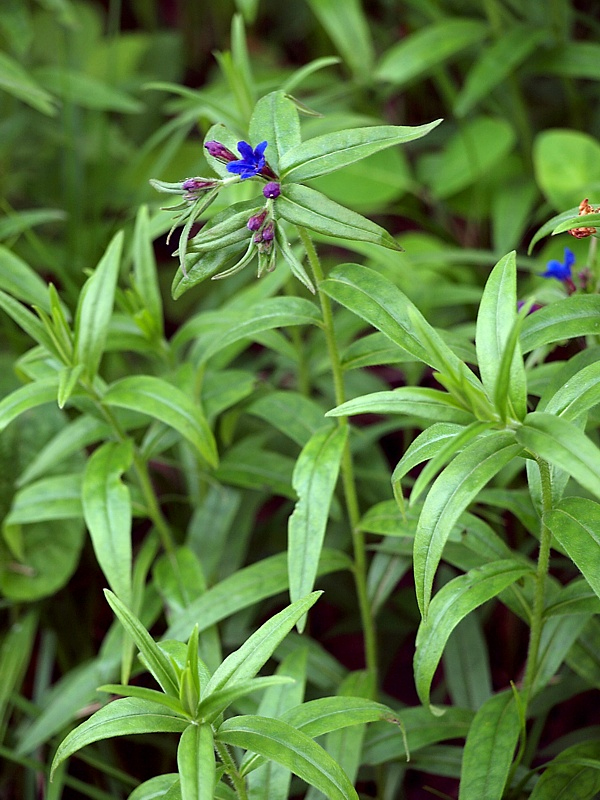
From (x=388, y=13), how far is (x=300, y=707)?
2568 millimetres

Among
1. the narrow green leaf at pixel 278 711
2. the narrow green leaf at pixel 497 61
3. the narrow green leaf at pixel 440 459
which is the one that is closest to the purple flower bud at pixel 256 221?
the narrow green leaf at pixel 440 459

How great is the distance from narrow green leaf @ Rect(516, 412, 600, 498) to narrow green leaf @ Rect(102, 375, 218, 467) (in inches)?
19.9

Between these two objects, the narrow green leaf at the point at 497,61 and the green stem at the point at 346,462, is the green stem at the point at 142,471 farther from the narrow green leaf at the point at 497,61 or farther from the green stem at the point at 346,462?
the narrow green leaf at the point at 497,61

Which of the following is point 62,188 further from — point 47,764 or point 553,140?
point 47,764

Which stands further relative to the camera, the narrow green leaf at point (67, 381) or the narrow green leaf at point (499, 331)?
the narrow green leaf at point (67, 381)

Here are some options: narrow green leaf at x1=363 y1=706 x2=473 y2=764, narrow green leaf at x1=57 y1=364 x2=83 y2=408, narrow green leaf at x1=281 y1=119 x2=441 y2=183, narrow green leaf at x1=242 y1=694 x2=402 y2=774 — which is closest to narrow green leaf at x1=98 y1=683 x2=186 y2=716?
narrow green leaf at x1=242 y1=694 x2=402 y2=774

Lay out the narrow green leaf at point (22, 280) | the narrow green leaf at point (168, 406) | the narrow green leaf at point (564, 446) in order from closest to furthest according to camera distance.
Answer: the narrow green leaf at point (564, 446)
the narrow green leaf at point (168, 406)
the narrow green leaf at point (22, 280)

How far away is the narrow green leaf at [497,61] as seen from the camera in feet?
6.68

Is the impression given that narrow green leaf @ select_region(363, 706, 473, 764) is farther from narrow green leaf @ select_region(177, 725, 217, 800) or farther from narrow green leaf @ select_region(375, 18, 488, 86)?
narrow green leaf @ select_region(375, 18, 488, 86)

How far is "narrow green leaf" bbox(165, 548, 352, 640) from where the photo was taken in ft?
4.16

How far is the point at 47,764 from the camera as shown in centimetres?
160

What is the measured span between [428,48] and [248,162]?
1344mm

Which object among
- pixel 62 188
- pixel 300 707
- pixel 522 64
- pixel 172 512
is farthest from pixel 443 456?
pixel 62 188

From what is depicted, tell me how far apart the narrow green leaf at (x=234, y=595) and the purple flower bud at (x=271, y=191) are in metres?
0.57
